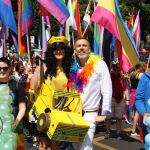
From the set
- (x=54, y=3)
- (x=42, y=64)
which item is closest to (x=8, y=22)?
(x=54, y=3)

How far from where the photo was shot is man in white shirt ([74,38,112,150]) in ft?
14.6

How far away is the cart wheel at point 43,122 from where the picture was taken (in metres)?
4.18

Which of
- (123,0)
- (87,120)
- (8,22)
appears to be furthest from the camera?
(123,0)

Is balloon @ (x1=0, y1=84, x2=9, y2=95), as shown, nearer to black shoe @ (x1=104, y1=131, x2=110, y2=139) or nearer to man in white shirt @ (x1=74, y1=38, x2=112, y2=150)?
man in white shirt @ (x1=74, y1=38, x2=112, y2=150)

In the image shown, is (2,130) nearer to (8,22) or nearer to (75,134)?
(75,134)

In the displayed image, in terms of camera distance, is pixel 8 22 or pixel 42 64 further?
pixel 8 22

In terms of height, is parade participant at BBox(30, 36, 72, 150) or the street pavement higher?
parade participant at BBox(30, 36, 72, 150)

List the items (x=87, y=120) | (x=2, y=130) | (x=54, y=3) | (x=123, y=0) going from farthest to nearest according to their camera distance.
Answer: (x=123, y=0) → (x=54, y=3) → (x=87, y=120) → (x=2, y=130)

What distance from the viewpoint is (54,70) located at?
14.8 ft

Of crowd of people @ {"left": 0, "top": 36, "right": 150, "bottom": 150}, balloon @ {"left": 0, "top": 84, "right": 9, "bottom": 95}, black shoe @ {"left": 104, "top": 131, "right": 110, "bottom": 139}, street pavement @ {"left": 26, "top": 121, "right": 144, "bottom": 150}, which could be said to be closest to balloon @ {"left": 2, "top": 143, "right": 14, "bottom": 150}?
crowd of people @ {"left": 0, "top": 36, "right": 150, "bottom": 150}

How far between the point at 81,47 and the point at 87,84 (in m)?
0.41

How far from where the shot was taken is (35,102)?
4504 mm

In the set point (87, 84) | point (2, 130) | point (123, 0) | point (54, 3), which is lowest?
point (2, 130)

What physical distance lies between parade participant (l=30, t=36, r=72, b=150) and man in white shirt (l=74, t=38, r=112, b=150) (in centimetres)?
15
